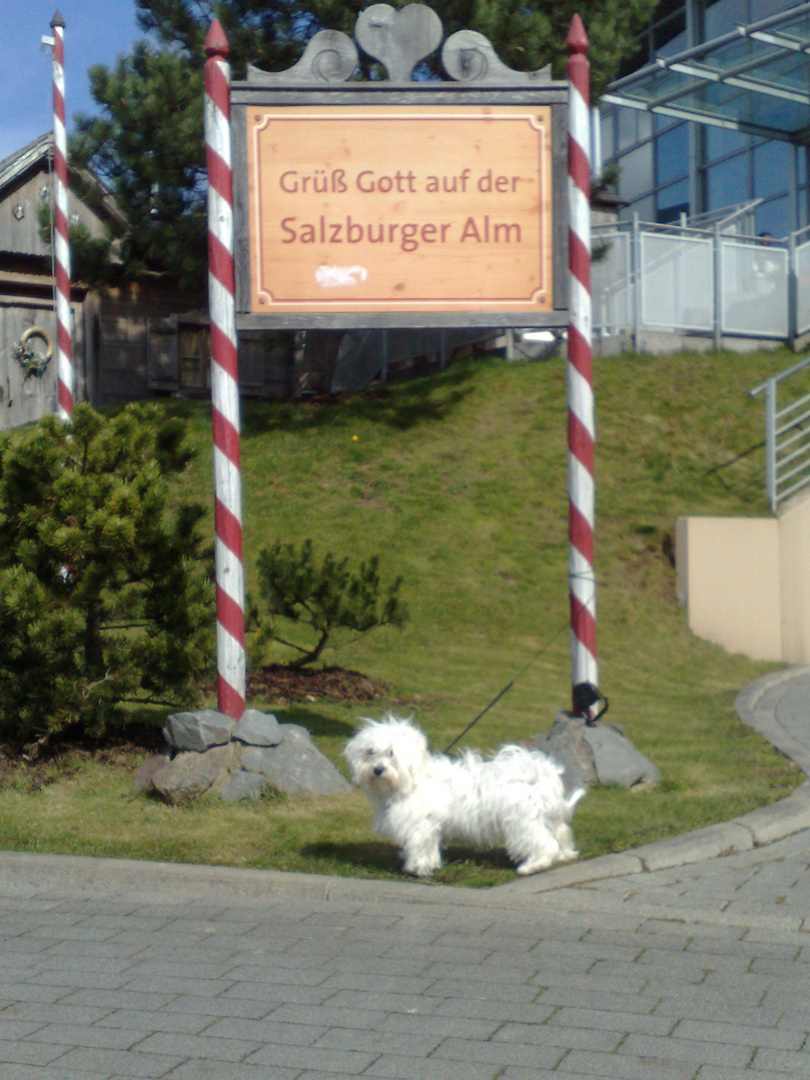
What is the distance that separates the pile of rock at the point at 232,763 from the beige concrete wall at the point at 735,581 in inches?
266

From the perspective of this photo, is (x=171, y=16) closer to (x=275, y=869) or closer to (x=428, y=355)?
(x=428, y=355)

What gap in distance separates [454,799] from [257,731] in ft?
6.73

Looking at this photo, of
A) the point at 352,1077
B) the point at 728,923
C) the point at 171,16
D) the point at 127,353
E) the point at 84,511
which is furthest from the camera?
the point at 127,353

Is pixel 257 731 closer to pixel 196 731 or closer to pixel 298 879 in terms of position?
pixel 196 731

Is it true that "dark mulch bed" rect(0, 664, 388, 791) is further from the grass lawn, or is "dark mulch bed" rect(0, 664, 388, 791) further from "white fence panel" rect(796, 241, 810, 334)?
"white fence panel" rect(796, 241, 810, 334)

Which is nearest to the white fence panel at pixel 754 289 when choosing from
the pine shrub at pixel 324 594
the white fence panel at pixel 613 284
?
the white fence panel at pixel 613 284

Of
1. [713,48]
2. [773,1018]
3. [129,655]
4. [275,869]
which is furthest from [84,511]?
[713,48]

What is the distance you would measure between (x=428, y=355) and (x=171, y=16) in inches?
267

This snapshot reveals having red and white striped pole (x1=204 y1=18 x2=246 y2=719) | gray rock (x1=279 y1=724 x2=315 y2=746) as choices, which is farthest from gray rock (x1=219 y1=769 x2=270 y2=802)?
red and white striped pole (x1=204 y1=18 x2=246 y2=719)

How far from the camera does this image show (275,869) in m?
5.70

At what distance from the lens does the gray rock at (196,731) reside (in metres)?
7.10

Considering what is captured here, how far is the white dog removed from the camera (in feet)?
17.7

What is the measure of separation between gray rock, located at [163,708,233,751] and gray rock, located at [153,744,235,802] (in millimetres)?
52

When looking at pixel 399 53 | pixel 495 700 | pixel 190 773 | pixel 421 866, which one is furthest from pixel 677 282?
pixel 421 866
